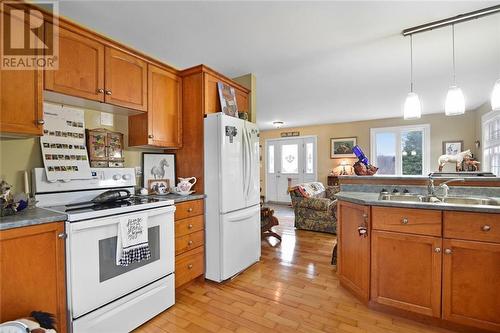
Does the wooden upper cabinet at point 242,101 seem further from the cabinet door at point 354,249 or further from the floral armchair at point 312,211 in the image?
the floral armchair at point 312,211

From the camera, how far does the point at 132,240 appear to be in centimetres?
169

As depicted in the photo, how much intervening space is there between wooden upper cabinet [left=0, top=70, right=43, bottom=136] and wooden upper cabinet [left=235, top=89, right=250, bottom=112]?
75.4 inches

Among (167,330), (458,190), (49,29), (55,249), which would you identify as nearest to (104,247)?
(55,249)

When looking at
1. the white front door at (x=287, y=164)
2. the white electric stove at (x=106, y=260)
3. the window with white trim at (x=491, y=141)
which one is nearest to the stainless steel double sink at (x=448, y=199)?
the white electric stove at (x=106, y=260)

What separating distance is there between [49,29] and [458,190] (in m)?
3.43

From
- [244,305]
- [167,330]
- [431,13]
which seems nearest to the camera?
[167,330]

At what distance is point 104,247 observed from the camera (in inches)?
62.2

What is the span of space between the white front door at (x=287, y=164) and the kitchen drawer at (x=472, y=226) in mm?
5616

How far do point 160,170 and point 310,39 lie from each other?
2005mm

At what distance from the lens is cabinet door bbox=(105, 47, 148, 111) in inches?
77.2

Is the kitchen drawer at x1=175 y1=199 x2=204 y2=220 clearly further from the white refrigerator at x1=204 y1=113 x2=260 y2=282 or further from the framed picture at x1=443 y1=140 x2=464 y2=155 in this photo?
the framed picture at x1=443 y1=140 x2=464 y2=155

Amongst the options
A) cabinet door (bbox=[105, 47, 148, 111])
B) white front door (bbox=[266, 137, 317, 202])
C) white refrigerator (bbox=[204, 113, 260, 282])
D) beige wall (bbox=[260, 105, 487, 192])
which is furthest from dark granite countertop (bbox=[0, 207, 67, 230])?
beige wall (bbox=[260, 105, 487, 192])

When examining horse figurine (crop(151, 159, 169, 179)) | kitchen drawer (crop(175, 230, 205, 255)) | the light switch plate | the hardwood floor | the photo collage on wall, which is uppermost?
the light switch plate

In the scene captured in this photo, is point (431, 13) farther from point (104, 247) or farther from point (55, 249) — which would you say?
point (55, 249)
